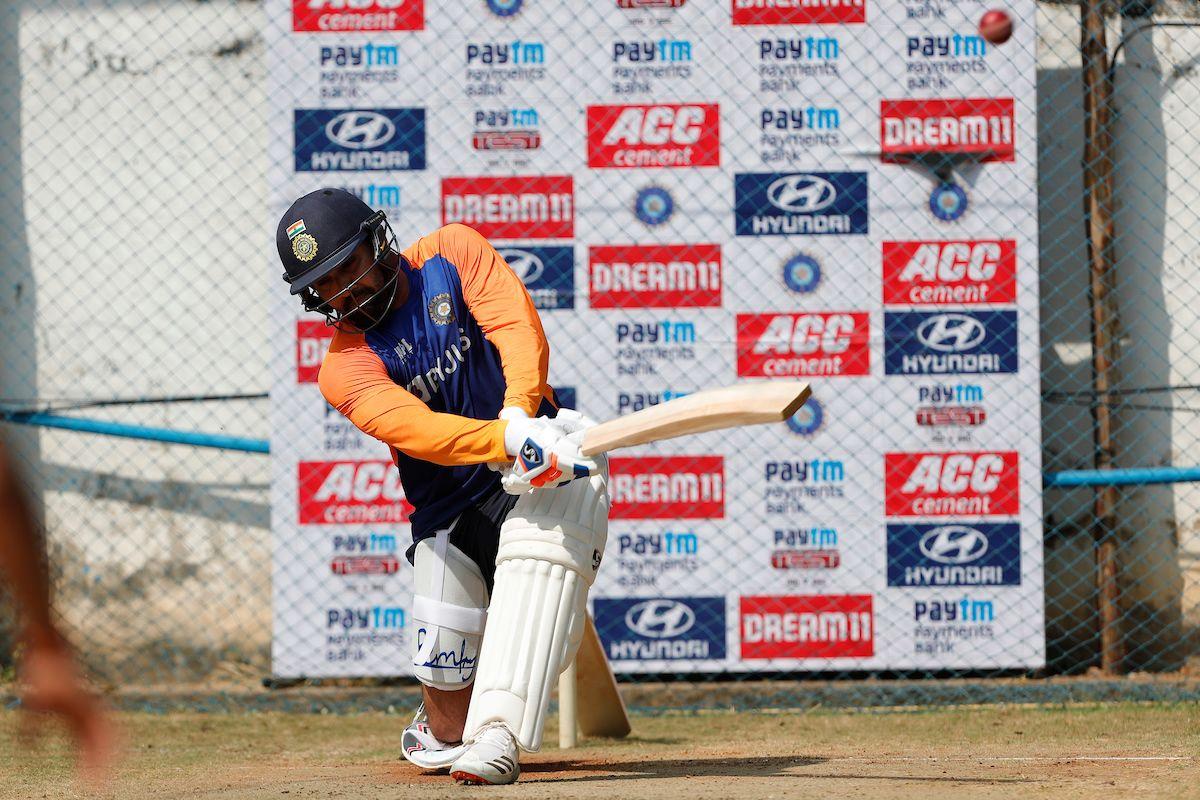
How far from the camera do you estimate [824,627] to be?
21.9ft

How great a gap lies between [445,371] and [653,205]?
2535 millimetres

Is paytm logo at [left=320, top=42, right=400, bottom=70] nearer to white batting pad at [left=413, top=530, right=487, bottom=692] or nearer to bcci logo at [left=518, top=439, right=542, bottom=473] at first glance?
white batting pad at [left=413, top=530, right=487, bottom=692]

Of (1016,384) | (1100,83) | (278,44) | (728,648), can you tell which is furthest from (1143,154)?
(278,44)

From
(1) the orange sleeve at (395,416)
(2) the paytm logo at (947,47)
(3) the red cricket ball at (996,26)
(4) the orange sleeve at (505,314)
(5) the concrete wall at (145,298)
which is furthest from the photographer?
(5) the concrete wall at (145,298)

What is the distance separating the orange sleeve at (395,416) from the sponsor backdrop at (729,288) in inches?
95.7

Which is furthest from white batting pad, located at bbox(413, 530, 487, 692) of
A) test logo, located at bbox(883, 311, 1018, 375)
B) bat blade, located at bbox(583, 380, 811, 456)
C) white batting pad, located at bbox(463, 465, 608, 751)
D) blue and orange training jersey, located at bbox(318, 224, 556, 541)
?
test logo, located at bbox(883, 311, 1018, 375)

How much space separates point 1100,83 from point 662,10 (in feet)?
6.95

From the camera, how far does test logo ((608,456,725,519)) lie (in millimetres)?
6715

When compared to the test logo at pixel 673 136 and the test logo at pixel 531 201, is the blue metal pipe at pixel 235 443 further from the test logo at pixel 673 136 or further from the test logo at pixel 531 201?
the test logo at pixel 673 136

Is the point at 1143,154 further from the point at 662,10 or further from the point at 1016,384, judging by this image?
the point at 662,10

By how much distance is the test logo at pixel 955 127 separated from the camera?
21.6 ft

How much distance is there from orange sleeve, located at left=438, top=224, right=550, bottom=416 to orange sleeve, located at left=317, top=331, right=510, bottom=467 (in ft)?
0.56

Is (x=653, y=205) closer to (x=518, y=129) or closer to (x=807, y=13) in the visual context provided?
(x=518, y=129)

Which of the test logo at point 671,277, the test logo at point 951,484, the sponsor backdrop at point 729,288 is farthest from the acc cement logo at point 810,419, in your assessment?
the test logo at point 671,277
